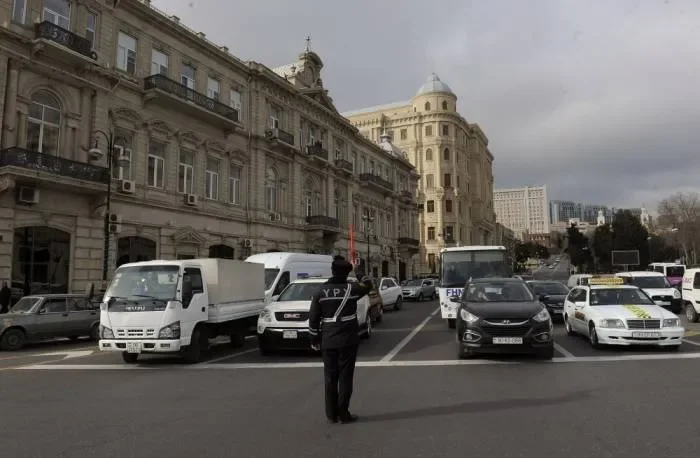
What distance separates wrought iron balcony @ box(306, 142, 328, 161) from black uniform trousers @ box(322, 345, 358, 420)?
35.3 m

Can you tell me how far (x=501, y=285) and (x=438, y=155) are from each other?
75924 mm

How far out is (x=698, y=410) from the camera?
631 cm

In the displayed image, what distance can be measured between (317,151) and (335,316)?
3603cm

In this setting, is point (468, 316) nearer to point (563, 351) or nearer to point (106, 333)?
point (563, 351)

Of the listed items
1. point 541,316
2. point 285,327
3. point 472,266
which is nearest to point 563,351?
point 541,316

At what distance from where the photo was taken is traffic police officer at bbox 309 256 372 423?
5961 mm

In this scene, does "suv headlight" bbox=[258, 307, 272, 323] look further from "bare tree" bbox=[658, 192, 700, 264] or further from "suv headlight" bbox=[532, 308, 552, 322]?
"bare tree" bbox=[658, 192, 700, 264]

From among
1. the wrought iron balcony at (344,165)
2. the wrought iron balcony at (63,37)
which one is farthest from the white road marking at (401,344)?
the wrought iron balcony at (344,165)

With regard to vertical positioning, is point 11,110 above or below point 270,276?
above

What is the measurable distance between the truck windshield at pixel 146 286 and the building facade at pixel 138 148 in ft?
37.0

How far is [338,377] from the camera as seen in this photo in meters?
6.05

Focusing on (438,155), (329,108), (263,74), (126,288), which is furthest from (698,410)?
(438,155)

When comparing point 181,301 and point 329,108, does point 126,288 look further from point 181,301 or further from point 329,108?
point 329,108

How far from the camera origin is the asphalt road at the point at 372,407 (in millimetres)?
5133
